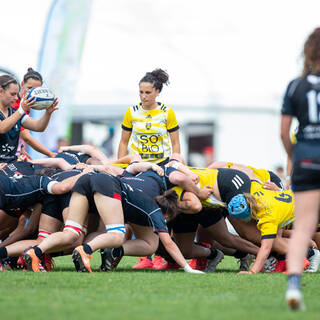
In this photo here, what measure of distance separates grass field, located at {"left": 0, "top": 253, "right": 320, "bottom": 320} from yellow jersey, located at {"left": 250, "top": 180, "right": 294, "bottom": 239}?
529 mm

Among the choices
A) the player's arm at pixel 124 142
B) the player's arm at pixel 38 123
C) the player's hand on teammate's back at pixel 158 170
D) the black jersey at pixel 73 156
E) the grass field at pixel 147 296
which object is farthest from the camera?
the player's arm at pixel 124 142

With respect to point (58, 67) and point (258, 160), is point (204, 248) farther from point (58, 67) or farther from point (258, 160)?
point (258, 160)

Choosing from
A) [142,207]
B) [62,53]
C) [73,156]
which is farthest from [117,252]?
[62,53]

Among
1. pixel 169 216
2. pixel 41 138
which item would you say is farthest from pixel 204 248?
pixel 41 138

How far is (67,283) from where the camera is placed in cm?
512

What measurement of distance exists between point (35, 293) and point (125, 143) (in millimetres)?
4139

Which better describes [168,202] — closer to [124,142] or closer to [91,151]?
[91,151]

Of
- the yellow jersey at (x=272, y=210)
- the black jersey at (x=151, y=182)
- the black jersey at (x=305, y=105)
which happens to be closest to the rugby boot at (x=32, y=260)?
the black jersey at (x=151, y=182)

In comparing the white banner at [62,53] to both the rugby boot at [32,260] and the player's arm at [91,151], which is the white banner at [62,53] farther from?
the rugby boot at [32,260]

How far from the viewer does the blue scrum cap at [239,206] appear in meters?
6.45

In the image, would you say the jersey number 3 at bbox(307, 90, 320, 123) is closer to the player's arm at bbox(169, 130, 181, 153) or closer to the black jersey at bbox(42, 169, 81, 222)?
the black jersey at bbox(42, 169, 81, 222)

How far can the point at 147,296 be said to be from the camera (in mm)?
4523

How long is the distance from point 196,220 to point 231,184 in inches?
28.9

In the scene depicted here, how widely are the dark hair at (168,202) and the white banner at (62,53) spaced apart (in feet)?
27.1
